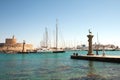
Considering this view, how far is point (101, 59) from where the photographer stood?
44906 mm

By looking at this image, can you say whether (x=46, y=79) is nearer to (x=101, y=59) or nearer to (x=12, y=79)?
(x=12, y=79)

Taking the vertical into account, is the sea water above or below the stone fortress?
below

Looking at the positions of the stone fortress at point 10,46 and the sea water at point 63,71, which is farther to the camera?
the stone fortress at point 10,46

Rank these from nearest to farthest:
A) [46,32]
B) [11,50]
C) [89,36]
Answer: [89,36] < [46,32] < [11,50]

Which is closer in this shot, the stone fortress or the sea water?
the sea water

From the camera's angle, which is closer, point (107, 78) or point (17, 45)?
point (107, 78)

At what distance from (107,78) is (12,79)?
9.92m

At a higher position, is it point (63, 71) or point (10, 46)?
point (10, 46)

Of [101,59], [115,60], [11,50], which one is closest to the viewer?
[115,60]

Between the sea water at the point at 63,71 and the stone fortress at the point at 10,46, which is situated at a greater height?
the stone fortress at the point at 10,46

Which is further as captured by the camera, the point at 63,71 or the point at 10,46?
the point at 10,46

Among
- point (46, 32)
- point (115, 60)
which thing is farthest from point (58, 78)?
point (46, 32)

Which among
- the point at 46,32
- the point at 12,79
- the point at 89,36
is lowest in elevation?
the point at 12,79

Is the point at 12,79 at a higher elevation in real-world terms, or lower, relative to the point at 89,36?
lower
